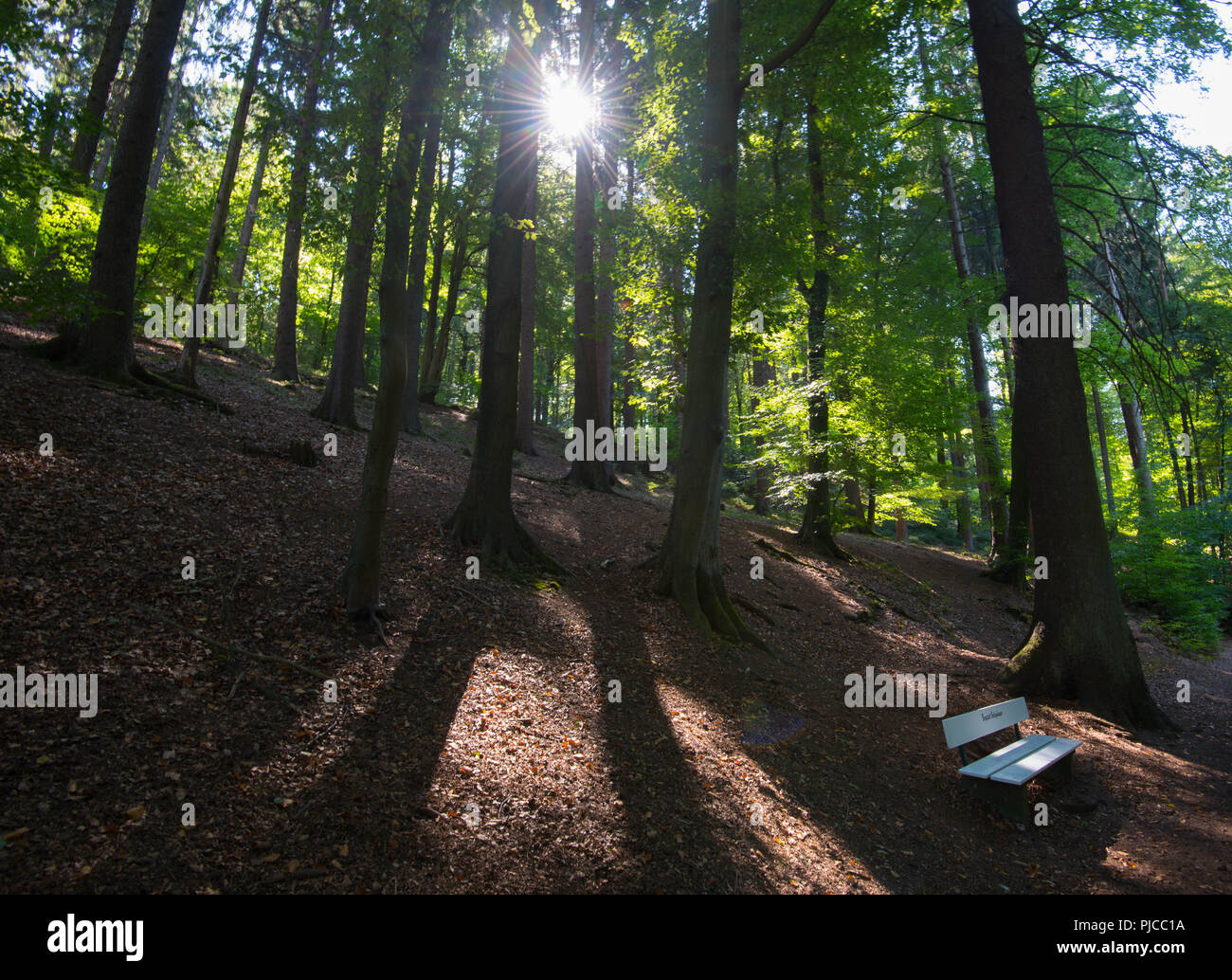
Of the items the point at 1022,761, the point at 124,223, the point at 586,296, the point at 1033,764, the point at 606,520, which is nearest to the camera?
the point at 1033,764

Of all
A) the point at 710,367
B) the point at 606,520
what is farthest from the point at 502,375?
the point at 606,520

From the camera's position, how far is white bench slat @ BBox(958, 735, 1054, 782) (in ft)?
16.3

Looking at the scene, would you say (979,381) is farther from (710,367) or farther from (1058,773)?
(1058,773)

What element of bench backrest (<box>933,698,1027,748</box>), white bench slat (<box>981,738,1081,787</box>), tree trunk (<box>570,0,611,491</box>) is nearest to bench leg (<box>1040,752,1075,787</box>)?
white bench slat (<box>981,738,1081,787</box>)

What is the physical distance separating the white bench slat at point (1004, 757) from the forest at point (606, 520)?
2.2 inches

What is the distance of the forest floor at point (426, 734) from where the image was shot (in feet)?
10.8

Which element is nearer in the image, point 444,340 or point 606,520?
point 606,520

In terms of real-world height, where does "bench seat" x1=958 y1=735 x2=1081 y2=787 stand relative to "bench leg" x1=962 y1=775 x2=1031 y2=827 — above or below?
above

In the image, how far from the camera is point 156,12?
8.67 metres

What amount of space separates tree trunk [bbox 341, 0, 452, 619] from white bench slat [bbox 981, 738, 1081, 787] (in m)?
5.45

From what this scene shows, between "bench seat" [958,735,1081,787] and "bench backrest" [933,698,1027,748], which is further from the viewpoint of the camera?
"bench backrest" [933,698,1027,748]

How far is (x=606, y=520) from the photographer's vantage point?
38.6ft

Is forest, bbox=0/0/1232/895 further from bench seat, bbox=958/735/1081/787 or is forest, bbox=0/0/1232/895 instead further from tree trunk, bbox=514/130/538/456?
tree trunk, bbox=514/130/538/456

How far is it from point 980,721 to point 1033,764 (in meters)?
0.61
